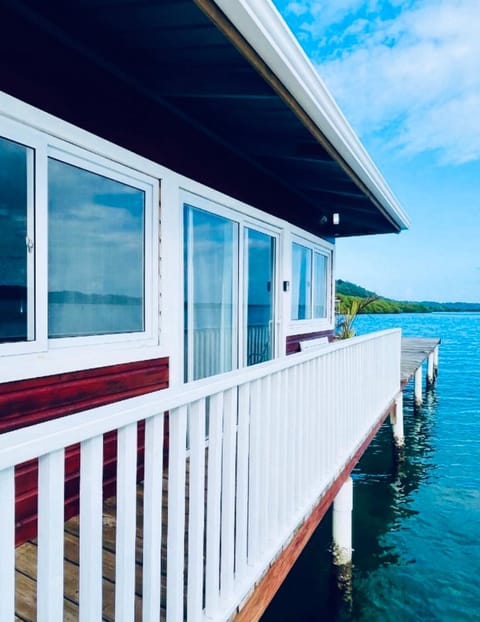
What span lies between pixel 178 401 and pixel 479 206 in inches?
1432

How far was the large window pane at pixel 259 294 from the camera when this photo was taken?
14.0 ft

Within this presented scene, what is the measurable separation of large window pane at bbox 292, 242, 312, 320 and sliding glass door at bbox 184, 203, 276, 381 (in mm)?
826

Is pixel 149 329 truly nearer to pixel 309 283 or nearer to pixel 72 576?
pixel 72 576

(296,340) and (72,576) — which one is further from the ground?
(296,340)

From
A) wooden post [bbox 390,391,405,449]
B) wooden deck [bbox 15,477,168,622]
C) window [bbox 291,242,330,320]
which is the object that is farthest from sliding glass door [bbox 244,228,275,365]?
wooden post [bbox 390,391,405,449]

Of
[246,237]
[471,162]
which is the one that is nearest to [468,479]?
[246,237]

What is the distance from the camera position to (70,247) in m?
2.42

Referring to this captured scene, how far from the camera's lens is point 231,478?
175 centimetres

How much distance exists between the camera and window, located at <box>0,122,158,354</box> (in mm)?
2107

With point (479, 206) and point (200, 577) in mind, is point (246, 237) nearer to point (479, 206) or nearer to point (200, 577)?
point (200, 577)

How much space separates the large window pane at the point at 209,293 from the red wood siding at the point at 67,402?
52cm

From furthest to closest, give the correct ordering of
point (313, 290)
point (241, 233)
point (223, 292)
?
1. point (313, 290)
2. point (241, 233)
3. point (223, 292)

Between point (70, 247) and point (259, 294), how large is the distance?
7.81ft

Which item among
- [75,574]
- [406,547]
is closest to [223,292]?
[75,574]
